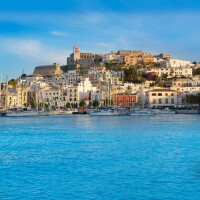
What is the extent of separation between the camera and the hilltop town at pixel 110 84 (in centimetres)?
9519

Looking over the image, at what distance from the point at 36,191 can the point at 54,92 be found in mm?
88306

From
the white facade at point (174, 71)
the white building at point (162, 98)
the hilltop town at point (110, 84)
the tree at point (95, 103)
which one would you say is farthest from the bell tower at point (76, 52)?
the white building at point (162, 98)

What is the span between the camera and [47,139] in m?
33.1

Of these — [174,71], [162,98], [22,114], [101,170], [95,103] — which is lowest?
[101,170]

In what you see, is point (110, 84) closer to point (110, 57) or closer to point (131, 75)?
point (131, 75)

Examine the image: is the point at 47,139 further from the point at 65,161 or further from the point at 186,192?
the point at 186,192

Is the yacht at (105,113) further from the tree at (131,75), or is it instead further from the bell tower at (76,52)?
the bell tower at (76,52)

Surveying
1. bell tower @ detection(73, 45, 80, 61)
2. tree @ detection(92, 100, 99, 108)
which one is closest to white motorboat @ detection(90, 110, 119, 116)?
tree @ detection(92, 100, 99, 108)

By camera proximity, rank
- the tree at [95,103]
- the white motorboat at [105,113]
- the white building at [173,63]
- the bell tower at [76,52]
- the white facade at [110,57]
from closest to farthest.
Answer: the white motorboat at [105,113] → the tree at [95,103] → the white building at [173,63] → the white facade at [110,57] → the bell tower at [76,52]

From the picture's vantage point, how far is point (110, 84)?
107 m

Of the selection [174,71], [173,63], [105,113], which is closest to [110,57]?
[173,63]

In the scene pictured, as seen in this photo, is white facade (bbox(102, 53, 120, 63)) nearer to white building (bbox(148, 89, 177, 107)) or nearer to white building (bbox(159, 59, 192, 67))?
white building (bbox(159, 59, 192, 67))

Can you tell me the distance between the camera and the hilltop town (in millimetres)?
95188

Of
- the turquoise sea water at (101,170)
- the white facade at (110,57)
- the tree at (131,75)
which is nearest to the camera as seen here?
the turquoise sea water at (101,170)
